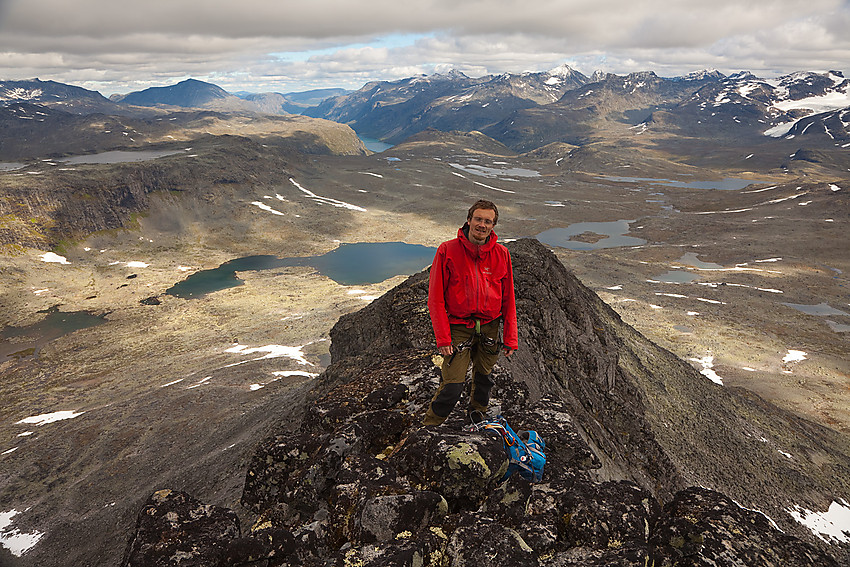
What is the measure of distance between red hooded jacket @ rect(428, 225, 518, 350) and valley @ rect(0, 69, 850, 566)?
12856mm

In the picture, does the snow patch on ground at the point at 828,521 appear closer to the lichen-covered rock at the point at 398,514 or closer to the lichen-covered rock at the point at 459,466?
the lichen-covered rock at the point at 459,466

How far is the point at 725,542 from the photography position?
649 centimetres

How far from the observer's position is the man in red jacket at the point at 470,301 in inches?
336

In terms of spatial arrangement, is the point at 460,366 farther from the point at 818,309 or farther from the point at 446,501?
the point at 818,309

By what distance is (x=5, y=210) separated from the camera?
3844 inches

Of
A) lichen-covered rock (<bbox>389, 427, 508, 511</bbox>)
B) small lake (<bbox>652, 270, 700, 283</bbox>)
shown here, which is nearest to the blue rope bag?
lichen-covered rock (<bbox>389, 427, 508, 511</bbox>)

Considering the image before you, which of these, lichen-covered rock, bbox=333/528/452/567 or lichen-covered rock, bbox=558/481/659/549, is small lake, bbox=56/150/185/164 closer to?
lichen-covered rock, bbox=333/528/452/567

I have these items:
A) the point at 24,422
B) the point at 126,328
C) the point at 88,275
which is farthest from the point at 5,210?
the point at 24,422

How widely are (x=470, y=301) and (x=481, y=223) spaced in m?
1.57

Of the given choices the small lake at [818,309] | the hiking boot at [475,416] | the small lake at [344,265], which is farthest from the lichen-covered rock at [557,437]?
the small lake at [818,309]

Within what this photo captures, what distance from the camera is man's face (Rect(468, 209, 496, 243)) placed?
816 cm

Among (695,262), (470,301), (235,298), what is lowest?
(235,298)

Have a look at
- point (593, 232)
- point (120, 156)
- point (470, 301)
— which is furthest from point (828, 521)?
point (120, 156)

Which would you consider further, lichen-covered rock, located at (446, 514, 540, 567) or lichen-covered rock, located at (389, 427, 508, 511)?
lichen-covered rock, located at (389, 427, 508, 511)
